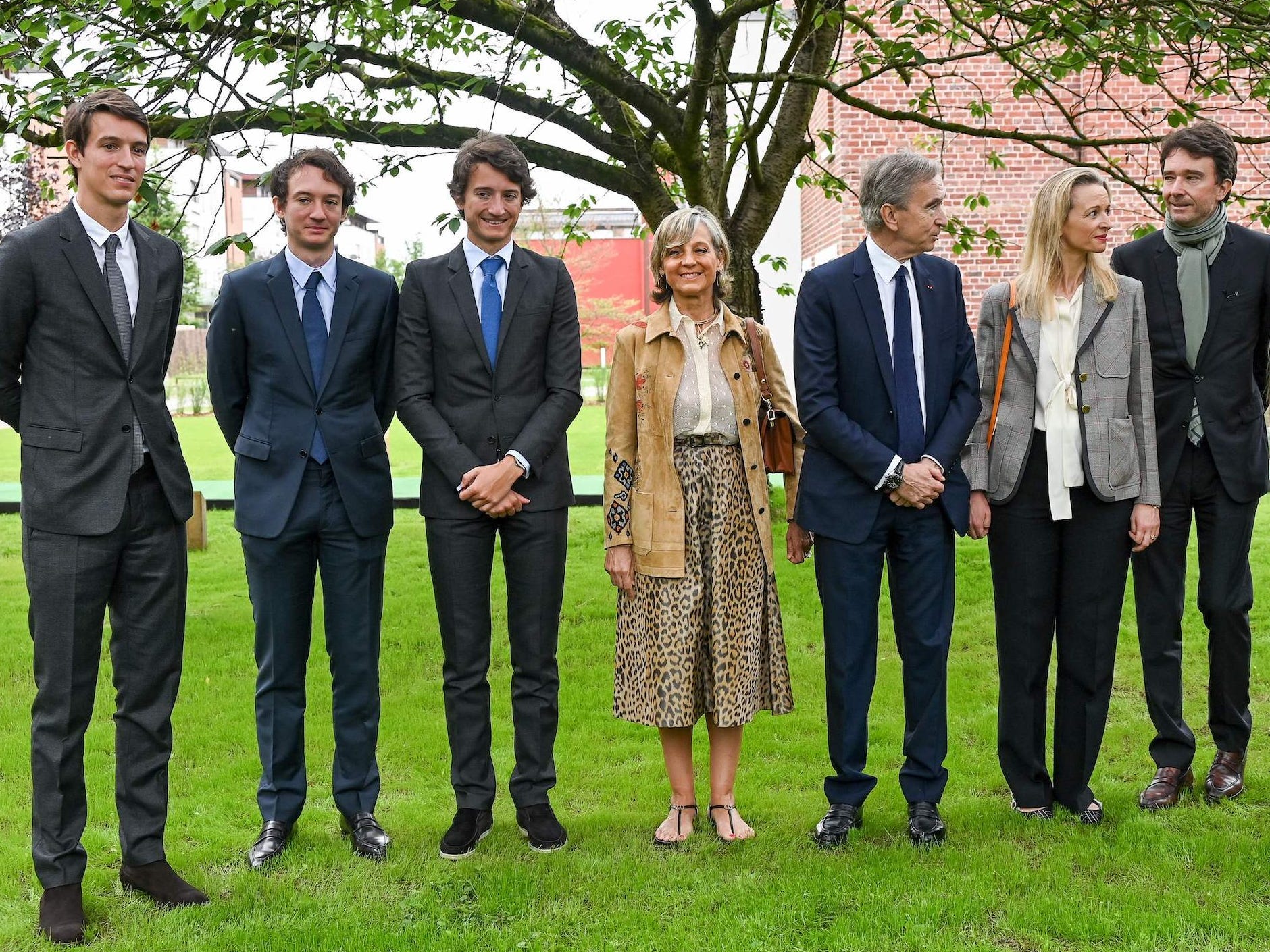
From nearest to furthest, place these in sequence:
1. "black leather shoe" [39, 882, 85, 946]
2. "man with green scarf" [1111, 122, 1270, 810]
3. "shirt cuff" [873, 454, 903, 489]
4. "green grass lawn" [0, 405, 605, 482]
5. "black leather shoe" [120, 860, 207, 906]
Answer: "black leather shoe" [39, 882, 85, 946] < "black leather shoe" [120, 860, 207, 906] < "shirt cuff" [873, 454, 903, 489] < "man with green scarf" [1111, 122, 1270, 810] < "green grass lawn" [0, 405, 605, 482]

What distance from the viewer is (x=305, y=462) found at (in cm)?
402

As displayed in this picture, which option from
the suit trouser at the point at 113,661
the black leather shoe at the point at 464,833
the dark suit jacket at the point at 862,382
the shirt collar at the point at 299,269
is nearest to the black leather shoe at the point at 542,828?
the black leather shoe at the point at 464,833

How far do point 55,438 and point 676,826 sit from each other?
2.45 metres

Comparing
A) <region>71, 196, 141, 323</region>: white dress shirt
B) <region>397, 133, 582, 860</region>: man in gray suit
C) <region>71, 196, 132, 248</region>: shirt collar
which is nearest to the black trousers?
<region>397, 133, 582, 860</region>: man in gray suit

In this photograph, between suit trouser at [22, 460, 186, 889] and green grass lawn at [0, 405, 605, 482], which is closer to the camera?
suit trouser at [22, 460, 186, 889]

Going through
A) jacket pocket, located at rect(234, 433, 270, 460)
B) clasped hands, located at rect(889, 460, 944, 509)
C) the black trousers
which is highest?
jacket pocket, located at rect(234, 433, 270, 460)

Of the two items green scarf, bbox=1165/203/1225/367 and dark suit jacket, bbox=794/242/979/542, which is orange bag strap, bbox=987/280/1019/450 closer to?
dark suit jacket, bbox=794/242/979/542

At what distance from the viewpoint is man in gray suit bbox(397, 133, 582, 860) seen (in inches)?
163

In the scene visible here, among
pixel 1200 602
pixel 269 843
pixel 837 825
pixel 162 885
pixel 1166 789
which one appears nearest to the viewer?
pixel 162 885

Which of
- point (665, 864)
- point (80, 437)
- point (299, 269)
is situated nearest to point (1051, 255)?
point (665, 864)

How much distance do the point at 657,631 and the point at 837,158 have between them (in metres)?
11.8

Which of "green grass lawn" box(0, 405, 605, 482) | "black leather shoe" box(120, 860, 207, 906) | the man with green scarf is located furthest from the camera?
"green grass lawn" box(0, 405, 605, 482)

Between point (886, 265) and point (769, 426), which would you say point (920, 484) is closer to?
point (769, 426)

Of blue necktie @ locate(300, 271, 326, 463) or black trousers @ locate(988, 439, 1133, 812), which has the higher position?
blue necktie @ locate(300, 271, 326, 463)
